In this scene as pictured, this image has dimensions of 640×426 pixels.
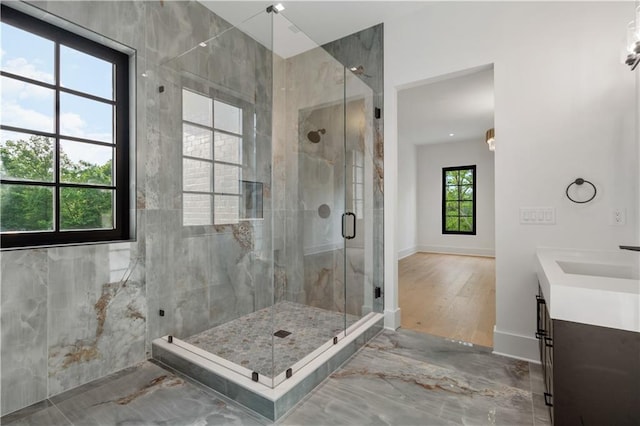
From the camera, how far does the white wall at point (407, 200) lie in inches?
265

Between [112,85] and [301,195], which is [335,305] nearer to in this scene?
[301,195]

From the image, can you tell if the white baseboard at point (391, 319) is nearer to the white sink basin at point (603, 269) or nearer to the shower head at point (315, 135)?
the white sink basin at point (603, 269)

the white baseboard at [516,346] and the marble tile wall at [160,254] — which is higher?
the marble tile wall at [160,254]

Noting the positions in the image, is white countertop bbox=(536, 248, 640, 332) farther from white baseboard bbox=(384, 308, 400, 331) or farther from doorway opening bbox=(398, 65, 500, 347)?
white baseboard bbox=(384, 308, 400, 331)

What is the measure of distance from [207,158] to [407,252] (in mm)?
5696

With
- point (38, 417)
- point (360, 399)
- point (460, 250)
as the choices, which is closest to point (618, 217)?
point (360, 399)

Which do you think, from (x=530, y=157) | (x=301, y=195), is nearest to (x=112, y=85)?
(x=301, y=195)

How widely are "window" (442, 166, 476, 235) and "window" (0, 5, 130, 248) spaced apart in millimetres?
6885

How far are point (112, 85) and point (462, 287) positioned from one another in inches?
175

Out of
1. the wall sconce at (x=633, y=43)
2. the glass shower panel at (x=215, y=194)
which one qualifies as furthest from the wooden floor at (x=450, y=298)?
the wall sconce at (x=633, y=43)

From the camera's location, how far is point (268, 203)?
8.13 feet

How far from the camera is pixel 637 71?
183 centimetres

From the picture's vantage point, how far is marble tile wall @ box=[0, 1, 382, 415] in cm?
166

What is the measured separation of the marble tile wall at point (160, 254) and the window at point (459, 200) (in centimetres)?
520
